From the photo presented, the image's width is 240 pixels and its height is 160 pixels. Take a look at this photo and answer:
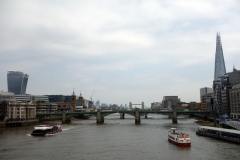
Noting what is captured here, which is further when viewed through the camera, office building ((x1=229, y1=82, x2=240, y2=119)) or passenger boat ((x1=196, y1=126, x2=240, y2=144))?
office building ((x1=229, y1=82, x2=240, y2=119))

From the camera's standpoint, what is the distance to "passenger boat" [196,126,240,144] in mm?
62428

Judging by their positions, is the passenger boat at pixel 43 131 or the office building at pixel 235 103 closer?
the passenger boat at pixel 43 131

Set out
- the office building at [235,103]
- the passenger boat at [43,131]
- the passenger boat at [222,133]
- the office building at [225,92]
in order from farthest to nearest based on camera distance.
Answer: the office building at [225,92], the office building at [235,103], the passenger boat at [43,131], the passenger boat at [222,133]

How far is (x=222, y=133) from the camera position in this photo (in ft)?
228

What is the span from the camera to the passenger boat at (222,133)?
62428 mm

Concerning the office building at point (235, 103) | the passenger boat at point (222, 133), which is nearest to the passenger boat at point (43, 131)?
the passenger boat at point (222, 133)

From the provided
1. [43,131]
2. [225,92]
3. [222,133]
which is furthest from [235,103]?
[43,131]

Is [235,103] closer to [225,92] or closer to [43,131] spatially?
[225,92]

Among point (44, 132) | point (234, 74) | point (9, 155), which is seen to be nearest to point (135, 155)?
point (9, 155)

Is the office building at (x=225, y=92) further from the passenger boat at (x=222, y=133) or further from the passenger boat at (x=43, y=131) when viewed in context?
the passenger boat at (x=43, y=131)

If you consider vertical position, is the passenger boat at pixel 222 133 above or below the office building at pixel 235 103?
below

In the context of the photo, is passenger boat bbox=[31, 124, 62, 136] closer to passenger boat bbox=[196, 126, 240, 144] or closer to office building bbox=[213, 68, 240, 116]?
passenger boat bbox=[196, 126, 240, 144]

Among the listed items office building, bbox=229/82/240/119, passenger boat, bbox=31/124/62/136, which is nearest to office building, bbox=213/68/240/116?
office building, bbox=229/82/240/119

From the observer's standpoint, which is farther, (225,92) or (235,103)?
(225,92)
